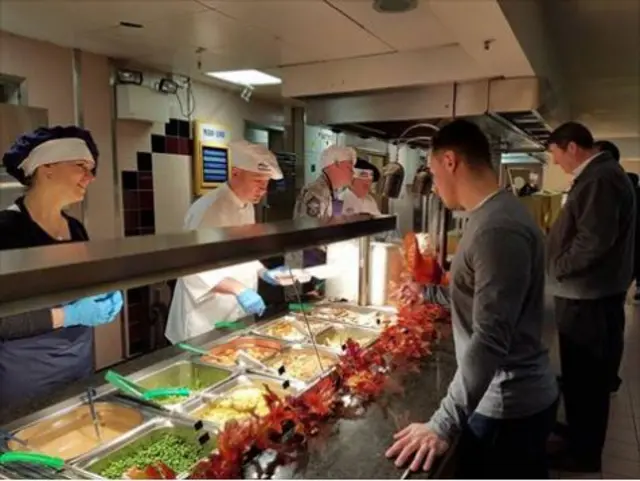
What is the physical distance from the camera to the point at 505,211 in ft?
4.32

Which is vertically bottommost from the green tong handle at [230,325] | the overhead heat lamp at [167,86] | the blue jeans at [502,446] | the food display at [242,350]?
the blue jeans at [502,446]

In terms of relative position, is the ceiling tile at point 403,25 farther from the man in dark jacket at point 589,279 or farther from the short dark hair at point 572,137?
the man in dark jacket at point 589,279

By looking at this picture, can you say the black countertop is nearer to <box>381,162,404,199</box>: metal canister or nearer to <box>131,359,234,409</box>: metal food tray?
<box>131,359,234,409</box>: metal food tray

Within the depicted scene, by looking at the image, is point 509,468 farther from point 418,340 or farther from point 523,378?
point 418,340

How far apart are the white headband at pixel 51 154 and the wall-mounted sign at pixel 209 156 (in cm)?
227

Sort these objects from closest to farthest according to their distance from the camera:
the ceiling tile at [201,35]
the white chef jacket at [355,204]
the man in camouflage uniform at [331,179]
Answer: the ceiling tile at [201,35] < the man in camouflage uniform at [331,179] < the white chef jacket at [355,204]

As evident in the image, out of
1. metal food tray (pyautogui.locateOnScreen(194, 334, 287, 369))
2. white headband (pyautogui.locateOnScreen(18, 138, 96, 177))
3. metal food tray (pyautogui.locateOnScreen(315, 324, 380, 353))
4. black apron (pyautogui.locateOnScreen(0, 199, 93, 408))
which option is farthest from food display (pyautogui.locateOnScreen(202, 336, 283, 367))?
white headband (pyautogui.locateOnScreen(18, 138, 96, 177))

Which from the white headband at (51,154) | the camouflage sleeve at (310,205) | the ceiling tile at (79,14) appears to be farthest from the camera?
the camouflage sleeve at (310,205)

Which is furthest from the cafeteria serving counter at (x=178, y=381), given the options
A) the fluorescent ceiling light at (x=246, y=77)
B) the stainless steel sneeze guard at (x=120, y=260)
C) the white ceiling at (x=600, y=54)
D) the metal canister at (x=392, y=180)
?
Result: the white ceiling at (x=600, y=54)

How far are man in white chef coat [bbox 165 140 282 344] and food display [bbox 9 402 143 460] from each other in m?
0.81

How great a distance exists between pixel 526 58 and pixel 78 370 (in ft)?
7.71

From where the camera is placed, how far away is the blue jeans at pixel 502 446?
1415 millimetres

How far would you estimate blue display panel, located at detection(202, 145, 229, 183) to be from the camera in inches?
169

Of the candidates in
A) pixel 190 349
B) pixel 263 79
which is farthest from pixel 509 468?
pixel 263 79
